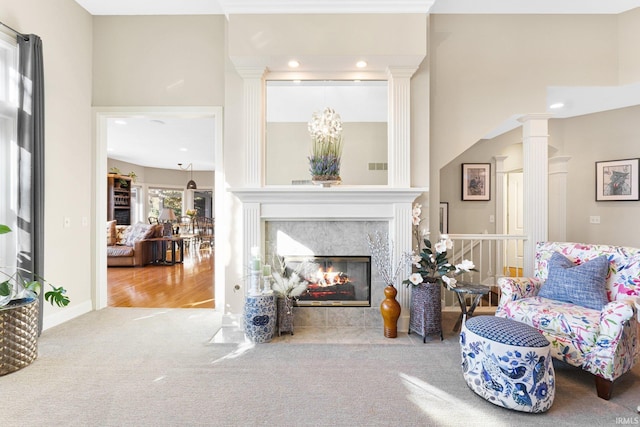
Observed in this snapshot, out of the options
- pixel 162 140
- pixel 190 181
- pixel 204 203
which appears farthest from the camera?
pixel 204 203

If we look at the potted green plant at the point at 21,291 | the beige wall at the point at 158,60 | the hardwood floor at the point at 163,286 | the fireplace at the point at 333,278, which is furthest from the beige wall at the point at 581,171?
the potted green plant at the point at 21,291

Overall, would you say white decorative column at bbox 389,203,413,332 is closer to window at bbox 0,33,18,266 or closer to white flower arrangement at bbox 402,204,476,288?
white flower arrangement at bbox 402,204,476,288

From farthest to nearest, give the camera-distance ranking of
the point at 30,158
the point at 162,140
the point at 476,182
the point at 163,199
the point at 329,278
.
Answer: the point at 163,199 < the point at 162,140 < the point at 476,182 < the point at 329,278 < the point at 30,158

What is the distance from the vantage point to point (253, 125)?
3146 millimetres

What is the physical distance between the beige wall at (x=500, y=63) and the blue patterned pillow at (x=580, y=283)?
152 cm

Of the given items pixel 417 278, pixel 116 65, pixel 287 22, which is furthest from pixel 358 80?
pixel 116 65

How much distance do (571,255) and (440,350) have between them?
1.36 metres

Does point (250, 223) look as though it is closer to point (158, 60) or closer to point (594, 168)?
point (158, 60)

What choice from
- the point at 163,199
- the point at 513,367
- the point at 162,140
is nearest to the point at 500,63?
→ the point at 513,367

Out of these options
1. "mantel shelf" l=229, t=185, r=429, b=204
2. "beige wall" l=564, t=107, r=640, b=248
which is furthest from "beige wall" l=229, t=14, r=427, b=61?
"beige wall" l=564, t=107, r=640, b=248

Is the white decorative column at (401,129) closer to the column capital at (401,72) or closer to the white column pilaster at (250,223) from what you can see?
the column capital at (401,72)

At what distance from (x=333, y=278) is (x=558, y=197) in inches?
162

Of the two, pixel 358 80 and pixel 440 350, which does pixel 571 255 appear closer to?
pixel 440 350

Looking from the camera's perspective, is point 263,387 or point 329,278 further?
point 329,278
